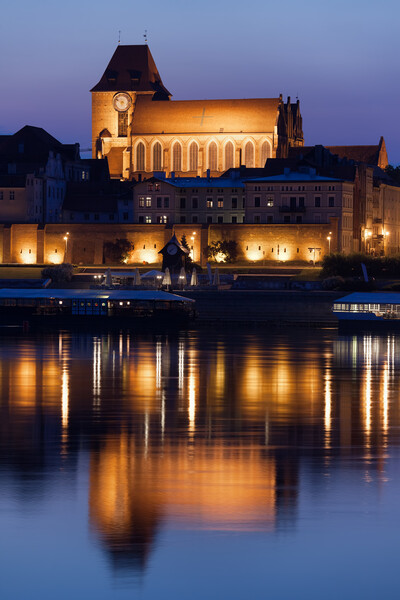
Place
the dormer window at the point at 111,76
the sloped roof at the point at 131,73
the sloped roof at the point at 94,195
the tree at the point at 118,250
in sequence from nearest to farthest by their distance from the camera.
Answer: the tree at the point at 118,250 → the sloped roof at the point at 94,195 → the sloped roof at the point at 131,73 → the dormer window at the point at 111,76

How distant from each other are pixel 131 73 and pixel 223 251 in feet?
198

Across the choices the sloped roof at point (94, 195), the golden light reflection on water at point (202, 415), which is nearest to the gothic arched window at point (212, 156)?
the sloped roof at point (94, 195)

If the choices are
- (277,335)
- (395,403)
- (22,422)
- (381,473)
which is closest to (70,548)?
(381,473)

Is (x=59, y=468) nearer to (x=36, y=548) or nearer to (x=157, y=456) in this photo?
(x=157, y=456)

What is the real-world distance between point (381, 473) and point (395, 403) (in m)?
11.1

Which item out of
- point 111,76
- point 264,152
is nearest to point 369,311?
point 264,152

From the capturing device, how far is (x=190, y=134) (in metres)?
156

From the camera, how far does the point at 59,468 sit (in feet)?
70.6

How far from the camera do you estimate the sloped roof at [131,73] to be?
16438cm

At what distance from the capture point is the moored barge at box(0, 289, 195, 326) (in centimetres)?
7100

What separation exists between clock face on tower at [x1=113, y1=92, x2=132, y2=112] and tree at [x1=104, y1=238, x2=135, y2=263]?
52.8m

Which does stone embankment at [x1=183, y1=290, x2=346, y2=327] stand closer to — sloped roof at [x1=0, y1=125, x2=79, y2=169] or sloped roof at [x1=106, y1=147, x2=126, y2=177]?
sloped roof at [x1=0, y1=125, x2=79, y2=169]

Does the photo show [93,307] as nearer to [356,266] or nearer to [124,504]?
[356,266]

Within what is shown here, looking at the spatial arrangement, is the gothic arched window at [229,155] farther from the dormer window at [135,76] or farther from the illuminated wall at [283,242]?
the illuminated wall at [283,242]
